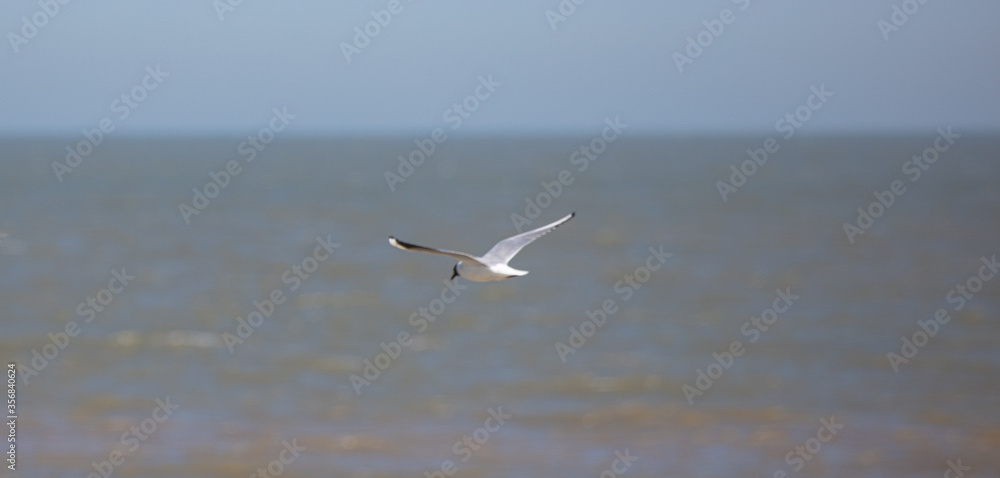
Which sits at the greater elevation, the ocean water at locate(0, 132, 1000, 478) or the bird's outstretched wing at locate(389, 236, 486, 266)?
the bird's outstretched wing at locate(389, 236, 486, 266)

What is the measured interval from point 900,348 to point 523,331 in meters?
8.21

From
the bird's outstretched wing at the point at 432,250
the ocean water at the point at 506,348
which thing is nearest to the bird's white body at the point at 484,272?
the bird's outstretched wing at the point at 432,250

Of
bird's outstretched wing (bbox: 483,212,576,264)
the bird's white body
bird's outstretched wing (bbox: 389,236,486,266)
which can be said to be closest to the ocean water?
bird's outstretched wing (bbox: 483,212,576,264)

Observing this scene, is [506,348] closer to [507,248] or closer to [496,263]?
[507,248]

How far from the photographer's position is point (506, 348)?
26125 millimetres

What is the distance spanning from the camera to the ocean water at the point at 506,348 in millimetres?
17906

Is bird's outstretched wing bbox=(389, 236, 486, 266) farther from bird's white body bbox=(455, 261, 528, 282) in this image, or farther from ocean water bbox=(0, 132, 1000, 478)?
ocean water bbox=(0, 132, 1000, 478)

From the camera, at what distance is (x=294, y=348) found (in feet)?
84.8

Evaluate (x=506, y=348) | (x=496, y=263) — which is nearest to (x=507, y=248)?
(x=496, y=263)

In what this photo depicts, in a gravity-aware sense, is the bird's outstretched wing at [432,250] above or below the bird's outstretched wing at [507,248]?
above

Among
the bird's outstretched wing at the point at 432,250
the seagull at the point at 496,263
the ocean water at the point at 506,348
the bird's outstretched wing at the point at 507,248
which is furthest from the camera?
the ocean water at the point at 506,348

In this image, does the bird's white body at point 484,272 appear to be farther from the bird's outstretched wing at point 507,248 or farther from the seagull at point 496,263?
the bird's outstretched wing at point 507,248

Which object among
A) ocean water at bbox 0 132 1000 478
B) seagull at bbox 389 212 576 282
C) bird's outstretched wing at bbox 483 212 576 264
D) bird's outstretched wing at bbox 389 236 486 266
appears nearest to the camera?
bird's outstretched wing at bbox 389 236 486 266

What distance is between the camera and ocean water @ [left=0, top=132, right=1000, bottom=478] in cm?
1791
